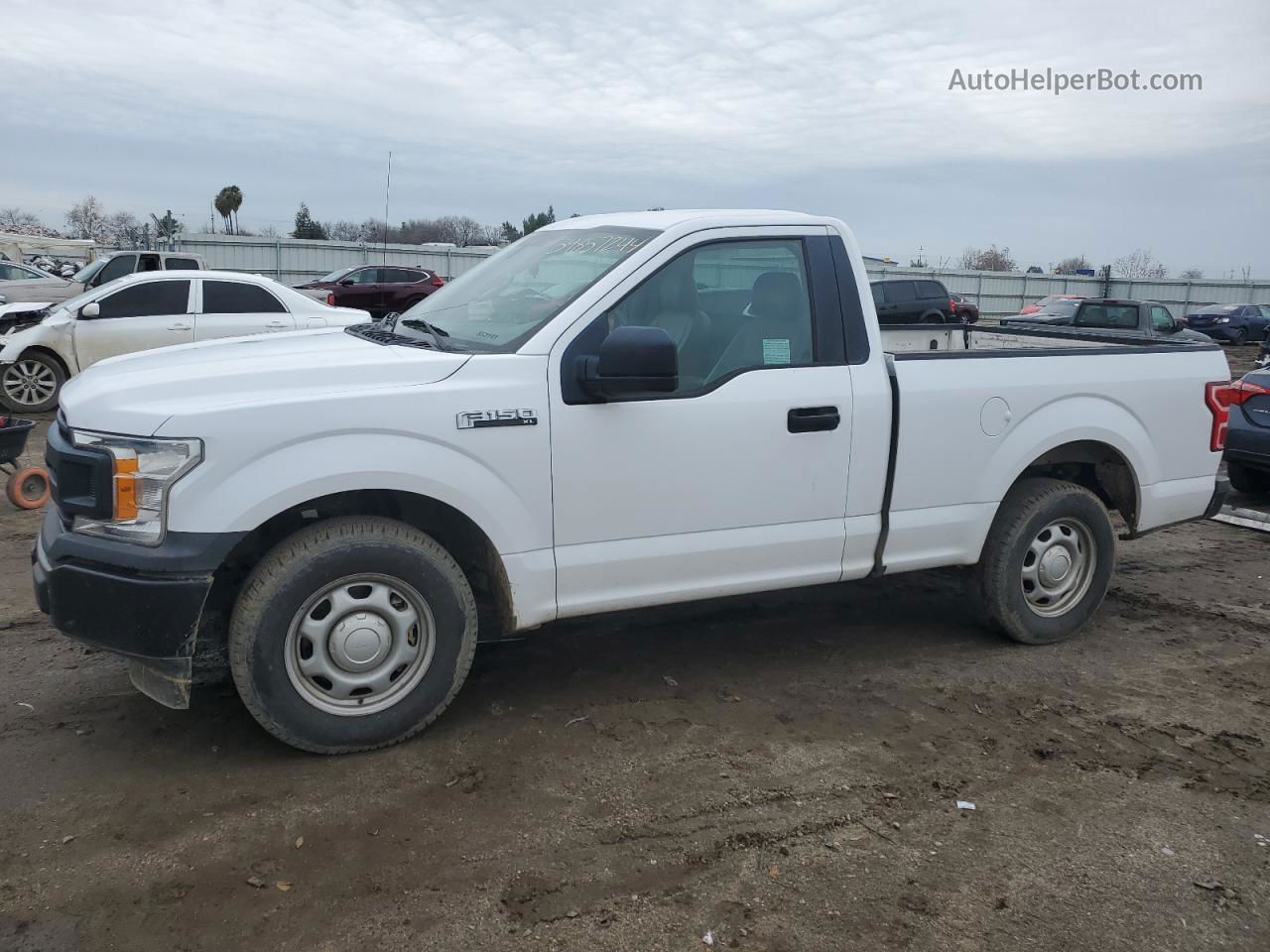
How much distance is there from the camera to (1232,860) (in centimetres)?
334

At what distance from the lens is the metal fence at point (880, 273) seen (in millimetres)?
31578

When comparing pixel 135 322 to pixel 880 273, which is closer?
pixel 135 322

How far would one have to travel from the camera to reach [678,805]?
11.7 feet

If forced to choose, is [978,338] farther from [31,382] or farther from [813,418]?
[31,382]

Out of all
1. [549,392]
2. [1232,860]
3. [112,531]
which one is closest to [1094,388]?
[1232,860]

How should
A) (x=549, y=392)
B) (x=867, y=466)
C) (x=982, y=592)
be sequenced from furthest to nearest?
1. (x=982, y=592)
2. (x=867, y=466)
3. (x=549, y=392)

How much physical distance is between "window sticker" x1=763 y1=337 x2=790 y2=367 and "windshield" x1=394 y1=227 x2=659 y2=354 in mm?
665

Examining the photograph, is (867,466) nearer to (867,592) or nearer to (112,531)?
(867,592)

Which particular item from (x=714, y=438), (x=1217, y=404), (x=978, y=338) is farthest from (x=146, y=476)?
(x=978, y=338)

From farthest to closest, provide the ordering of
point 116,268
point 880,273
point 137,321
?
1. point 880,273
2. point 116,268
3. point 137,321

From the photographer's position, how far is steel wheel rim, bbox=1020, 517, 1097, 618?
17.1ft

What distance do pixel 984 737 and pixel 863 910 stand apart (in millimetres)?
1413

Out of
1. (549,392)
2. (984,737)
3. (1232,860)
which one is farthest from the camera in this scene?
(984,737)

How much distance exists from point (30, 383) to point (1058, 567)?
1172 cm
